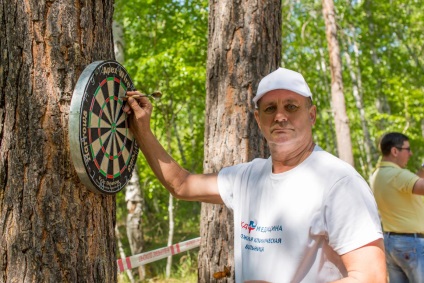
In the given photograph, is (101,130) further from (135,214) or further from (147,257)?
(135,214)

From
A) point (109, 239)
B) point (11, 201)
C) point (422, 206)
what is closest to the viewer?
point (11, 201)

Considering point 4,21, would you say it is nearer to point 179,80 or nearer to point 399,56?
point 179,80

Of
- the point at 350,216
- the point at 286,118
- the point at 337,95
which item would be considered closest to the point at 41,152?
the point at 286,118

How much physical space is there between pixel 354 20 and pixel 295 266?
21879mm

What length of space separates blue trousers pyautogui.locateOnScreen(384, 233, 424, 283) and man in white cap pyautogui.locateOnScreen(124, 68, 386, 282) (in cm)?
316

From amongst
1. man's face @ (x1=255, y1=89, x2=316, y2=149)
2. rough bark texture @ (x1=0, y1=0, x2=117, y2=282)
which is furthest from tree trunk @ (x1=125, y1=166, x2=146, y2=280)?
rough bark texture @ (x1=0, y1=0, x2=117, y2=282)

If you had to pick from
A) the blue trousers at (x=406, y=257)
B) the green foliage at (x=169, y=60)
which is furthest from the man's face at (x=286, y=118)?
the green foliage at (x=169, y=60)

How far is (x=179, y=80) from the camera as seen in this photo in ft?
40.5

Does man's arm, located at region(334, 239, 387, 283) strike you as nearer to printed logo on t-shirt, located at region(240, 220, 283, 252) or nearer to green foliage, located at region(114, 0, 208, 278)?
printed logo on t-shirt, located at region(240, 220, 283, 252)

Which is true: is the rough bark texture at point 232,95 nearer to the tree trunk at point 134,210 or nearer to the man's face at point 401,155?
the man's face at point 401,155

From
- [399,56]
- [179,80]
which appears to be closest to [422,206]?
[179,80]

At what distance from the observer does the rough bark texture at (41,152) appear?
2.01 metres

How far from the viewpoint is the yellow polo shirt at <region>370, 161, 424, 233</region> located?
512 cm

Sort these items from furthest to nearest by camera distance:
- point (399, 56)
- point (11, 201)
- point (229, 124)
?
point (399, 56), point (229, 124), point (11, 201)
